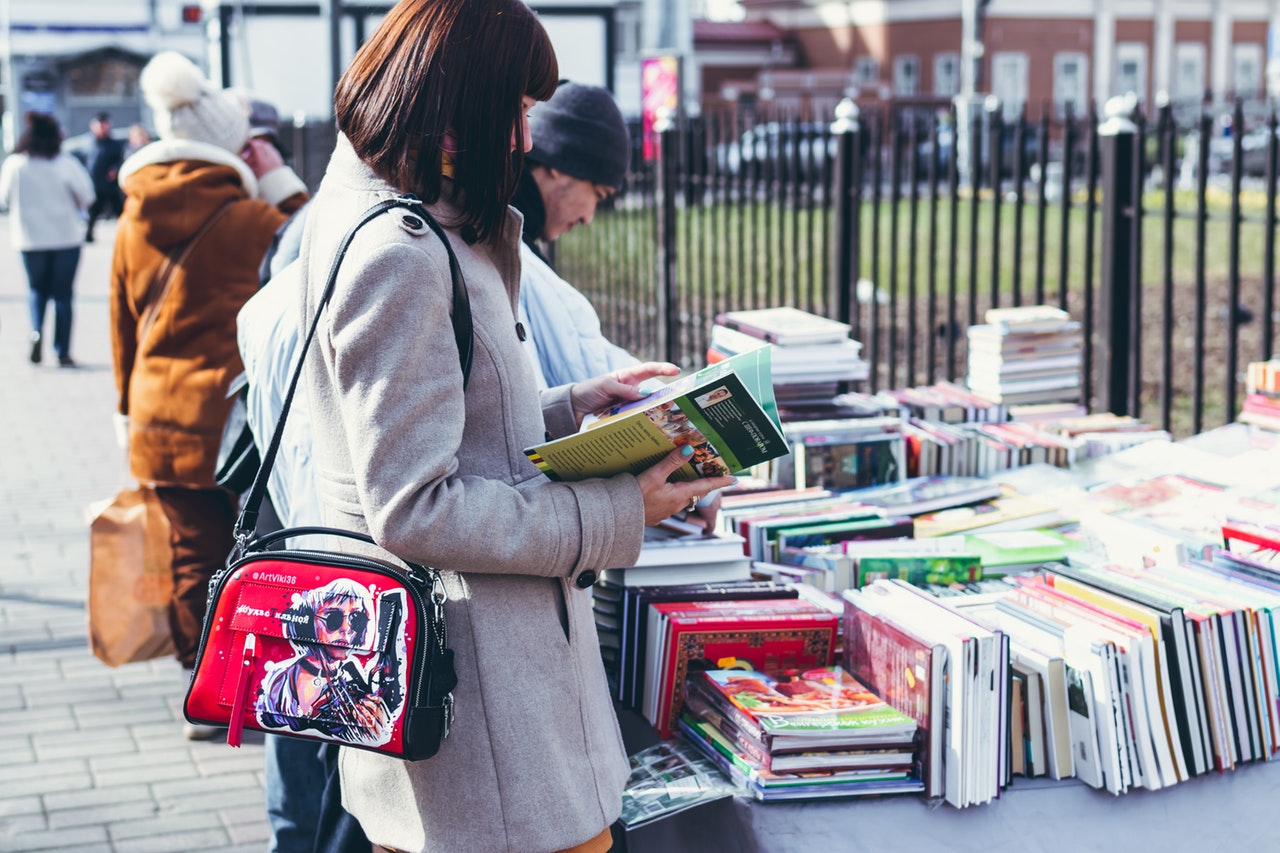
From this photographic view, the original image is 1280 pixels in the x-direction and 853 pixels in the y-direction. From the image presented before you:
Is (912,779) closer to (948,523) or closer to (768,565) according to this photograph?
(768,565)

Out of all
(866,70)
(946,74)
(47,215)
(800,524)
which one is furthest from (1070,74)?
(800,524)

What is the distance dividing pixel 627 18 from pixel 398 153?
39.2m

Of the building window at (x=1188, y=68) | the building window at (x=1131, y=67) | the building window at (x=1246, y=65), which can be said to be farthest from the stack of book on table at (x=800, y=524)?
the building window at (x=1246, y=65)

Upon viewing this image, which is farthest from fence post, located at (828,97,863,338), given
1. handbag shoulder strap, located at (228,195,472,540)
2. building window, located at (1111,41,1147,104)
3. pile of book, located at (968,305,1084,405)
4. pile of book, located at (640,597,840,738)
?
building window, located at (1111,41,1147,104)

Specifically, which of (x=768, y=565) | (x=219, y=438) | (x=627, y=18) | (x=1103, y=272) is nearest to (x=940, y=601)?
(x=768, y=565)

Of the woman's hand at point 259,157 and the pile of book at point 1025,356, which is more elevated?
the woman's hand at point 259,157

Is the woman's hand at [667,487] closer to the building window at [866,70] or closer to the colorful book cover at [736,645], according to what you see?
the colorful book cover at [736,645]

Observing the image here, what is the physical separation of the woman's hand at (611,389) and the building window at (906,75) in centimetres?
4239

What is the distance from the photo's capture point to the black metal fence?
17.5ft

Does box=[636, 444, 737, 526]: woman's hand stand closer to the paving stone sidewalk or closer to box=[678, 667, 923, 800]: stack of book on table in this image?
box=[678, 667, 923, 800]: stack of book on table

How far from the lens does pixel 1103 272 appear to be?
5.41 m

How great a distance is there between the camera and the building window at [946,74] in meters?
41.8

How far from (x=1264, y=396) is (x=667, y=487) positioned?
2.68 m

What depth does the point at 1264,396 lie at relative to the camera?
13.2 feet
